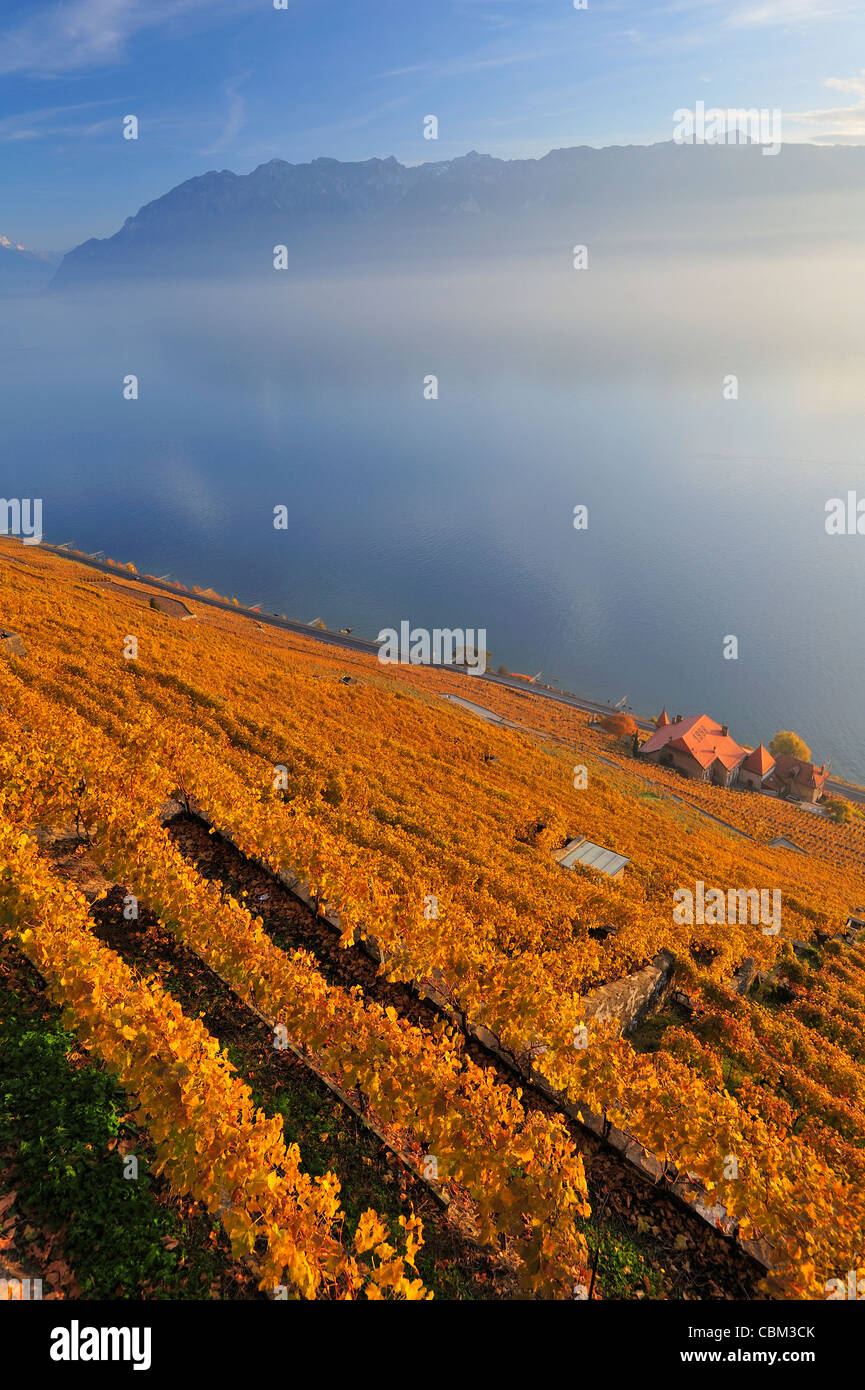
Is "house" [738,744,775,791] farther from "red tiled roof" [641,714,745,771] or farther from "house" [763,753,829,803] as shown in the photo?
"house" [763,753,829,803]

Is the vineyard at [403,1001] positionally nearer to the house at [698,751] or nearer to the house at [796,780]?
the house at [698,751]

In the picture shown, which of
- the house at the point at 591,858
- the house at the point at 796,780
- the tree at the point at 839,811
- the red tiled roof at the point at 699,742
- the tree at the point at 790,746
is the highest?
the house at the point at 591,858

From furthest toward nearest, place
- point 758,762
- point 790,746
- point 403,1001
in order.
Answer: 1. point 790,746
2. point 758,762
3. point 403,1001

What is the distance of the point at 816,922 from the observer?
120 feet

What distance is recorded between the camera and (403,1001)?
19.9 m

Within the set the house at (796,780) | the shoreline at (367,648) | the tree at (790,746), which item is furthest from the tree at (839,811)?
the shoreline at (367,648)

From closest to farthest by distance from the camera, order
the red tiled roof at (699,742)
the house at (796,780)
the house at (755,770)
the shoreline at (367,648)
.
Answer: the red tiled roof at (699,742) < the house at (796,780) < the house at (755,770) < the shoreline at (367,648)

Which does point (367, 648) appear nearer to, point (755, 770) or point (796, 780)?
point (755, 770)

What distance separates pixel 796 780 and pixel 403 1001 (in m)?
91.7

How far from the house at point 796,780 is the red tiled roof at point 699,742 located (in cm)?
732

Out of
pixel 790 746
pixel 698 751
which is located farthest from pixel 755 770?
pixel 790 746

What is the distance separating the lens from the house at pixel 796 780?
91750 millimetres
